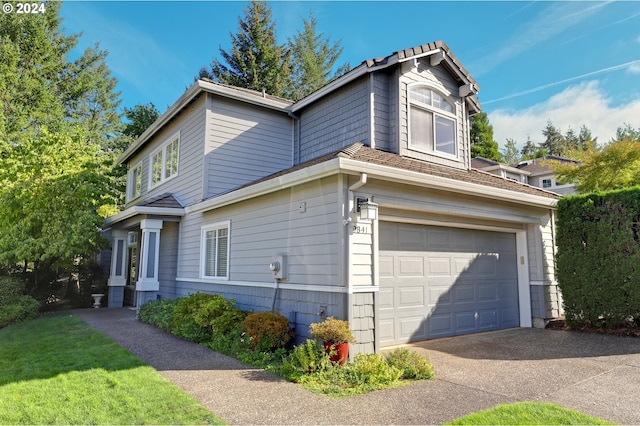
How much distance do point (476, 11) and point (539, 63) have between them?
4400mm

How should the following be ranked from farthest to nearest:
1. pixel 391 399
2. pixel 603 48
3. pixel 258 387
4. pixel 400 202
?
pixel 603 48
pixel 400 202
pixel 258 387
pixel 391 399

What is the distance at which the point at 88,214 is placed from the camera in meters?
12.3

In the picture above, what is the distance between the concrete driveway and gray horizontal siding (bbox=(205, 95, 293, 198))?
247 inches

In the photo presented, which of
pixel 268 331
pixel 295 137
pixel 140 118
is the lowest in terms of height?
pixel 268 331

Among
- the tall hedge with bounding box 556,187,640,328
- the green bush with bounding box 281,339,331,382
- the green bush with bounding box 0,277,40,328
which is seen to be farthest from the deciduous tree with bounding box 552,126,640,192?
the green bush with bounding box 0,277,40,328

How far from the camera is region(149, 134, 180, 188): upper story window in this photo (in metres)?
11.8

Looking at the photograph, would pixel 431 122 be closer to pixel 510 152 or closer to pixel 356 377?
pixel 356 377

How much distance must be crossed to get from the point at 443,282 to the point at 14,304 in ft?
37.2

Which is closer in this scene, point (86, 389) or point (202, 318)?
point (86, 389)

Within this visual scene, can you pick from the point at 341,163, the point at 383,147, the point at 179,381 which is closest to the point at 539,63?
the point at 383,147

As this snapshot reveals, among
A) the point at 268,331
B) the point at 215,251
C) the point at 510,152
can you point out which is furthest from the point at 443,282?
the point at 510,152

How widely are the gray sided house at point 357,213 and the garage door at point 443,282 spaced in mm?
30

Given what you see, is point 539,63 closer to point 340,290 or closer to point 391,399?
point 340,290

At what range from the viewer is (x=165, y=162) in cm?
1250
